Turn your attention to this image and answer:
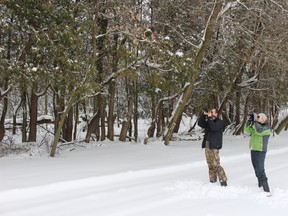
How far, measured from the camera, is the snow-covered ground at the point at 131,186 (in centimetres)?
704

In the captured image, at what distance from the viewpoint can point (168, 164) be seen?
11.8 meters

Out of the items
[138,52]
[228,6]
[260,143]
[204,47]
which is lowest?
[260,143]

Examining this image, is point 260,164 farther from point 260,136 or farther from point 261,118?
point 261,118

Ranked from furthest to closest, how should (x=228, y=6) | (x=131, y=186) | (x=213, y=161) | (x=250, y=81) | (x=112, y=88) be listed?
(x=250, y=81) < (x=112, y=88) < (x=228, y=6) < (x=213, y=161) < (x=131, y=186)

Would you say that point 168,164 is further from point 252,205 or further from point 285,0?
point 285,0

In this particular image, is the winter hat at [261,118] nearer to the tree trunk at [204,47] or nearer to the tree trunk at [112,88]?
the tree trunk at [204,47]

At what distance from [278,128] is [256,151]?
55.1 ft

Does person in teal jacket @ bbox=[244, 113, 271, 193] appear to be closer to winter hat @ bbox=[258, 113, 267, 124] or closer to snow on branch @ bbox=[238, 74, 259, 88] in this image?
winter hat @ bbox=[258, 113, 267, 124]

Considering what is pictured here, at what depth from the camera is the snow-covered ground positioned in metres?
7.04

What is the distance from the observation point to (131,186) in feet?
29.0

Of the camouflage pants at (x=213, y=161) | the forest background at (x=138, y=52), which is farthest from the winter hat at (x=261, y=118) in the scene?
the forest background at (x=138, y=52)

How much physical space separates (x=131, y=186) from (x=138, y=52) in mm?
5883

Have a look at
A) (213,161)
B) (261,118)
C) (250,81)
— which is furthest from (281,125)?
(261,118)

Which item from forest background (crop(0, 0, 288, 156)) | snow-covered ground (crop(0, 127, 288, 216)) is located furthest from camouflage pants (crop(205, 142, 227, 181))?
forest background (crop(0, 0, 288, 156))
